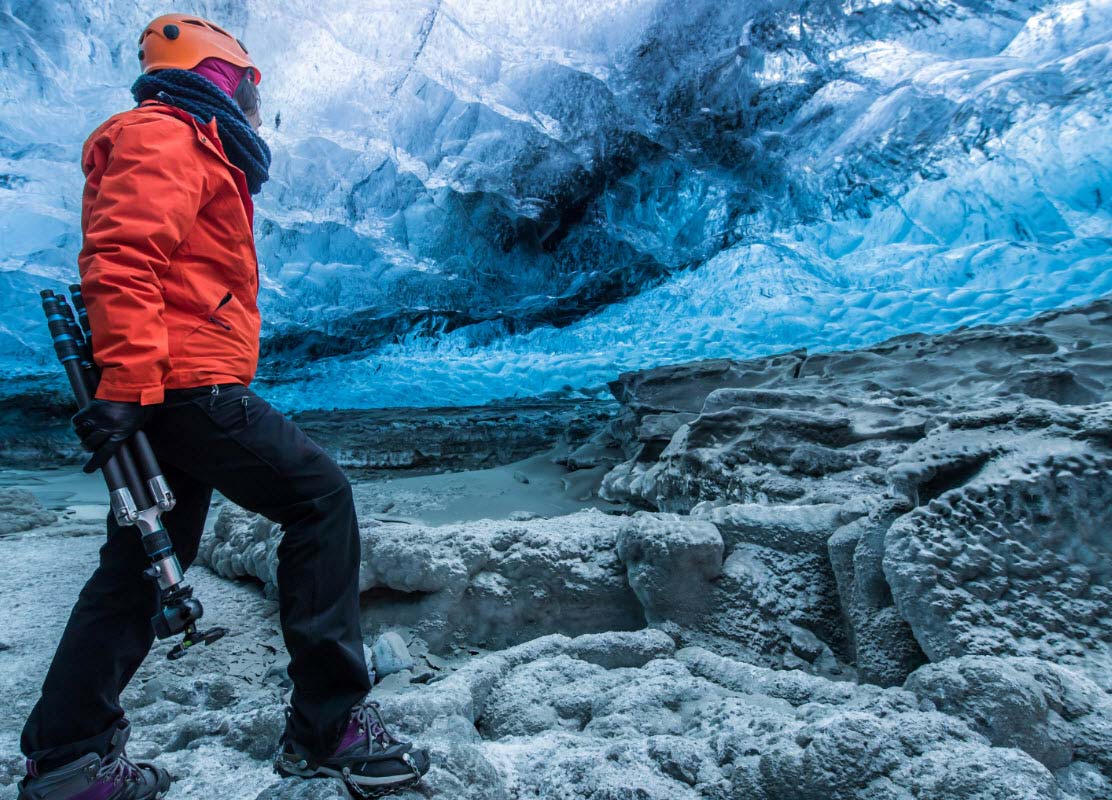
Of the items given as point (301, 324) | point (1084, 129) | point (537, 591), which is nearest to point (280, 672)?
point (537, 591)

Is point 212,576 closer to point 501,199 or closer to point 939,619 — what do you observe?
point 939,619

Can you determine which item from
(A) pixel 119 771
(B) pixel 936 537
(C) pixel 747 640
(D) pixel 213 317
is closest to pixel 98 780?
(A) pixel 119 771

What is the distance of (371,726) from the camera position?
121 cm

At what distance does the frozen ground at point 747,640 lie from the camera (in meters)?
1.19

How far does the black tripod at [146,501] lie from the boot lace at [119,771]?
0.25m

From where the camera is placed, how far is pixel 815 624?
87.3 inches

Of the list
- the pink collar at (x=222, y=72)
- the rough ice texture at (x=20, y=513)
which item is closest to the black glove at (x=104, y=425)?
the pink collar at (x=222, y=72)

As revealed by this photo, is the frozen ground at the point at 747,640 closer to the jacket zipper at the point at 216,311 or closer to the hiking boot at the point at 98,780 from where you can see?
the hiking boot at the point at 98,780

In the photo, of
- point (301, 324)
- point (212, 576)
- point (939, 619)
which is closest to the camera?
point (939, 619)

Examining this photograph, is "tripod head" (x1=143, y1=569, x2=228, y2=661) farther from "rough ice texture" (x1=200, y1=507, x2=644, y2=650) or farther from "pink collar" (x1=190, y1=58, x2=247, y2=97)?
"rough ice texture" (x1=200, y1=507, x2=644, y2=650)

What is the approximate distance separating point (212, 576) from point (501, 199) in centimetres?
886

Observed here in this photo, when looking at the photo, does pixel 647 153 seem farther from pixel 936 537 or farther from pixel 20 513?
pixel 20 513

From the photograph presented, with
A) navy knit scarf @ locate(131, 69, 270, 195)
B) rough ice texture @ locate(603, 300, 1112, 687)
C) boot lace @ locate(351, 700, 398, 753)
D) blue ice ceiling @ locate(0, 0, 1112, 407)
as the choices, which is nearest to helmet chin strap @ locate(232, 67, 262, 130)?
navy knit scarf @ locate(131, 69, 270, 195)

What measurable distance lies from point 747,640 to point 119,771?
1.98 metres
